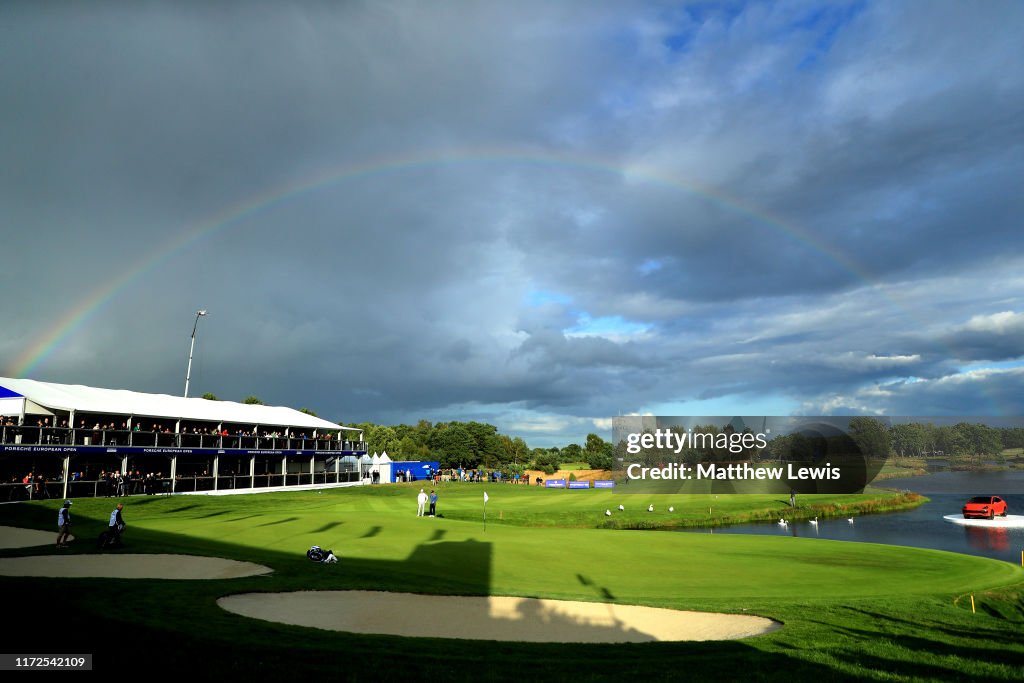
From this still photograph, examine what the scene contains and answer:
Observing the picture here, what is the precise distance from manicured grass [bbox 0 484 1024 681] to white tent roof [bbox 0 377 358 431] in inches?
607

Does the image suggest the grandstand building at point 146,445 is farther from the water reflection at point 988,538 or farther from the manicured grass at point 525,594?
the water reflection at point 988,538

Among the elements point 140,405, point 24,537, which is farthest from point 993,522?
point 140,405

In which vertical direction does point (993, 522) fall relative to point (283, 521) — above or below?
below

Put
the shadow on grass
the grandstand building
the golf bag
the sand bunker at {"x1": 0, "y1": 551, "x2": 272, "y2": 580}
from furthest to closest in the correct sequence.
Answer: the grandstand building
the shadow on grass
the golf bag
the sand bunker at {"x1": 0, "y1": 551, "x2": 272, "y2": 580}

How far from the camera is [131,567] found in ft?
68.1

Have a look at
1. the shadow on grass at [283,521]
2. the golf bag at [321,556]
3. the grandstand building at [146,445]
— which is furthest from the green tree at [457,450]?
the golf bag at [321,556]

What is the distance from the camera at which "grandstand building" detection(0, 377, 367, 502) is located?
47.0 metres

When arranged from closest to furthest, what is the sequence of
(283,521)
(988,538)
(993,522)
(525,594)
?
(525,594), (283,521), (988,538), (993,522)

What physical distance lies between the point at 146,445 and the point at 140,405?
5.16 metres

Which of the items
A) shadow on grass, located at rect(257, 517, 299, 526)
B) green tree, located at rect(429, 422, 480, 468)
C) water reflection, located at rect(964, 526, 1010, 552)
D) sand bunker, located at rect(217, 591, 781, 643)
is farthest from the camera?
green tree, located at rect(429, 422, 480, 468)

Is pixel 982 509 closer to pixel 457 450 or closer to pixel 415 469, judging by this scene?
pixel 415 469

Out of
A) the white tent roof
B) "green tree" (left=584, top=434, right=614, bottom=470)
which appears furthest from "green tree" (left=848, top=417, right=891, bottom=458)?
the white tent roof

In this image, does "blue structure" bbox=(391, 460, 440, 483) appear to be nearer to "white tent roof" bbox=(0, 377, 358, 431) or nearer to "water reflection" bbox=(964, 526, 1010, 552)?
"white tent roof" bbox=(0, 377, 358, 431)

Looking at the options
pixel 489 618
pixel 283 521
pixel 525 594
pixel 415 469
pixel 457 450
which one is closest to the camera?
pixel 489 618
